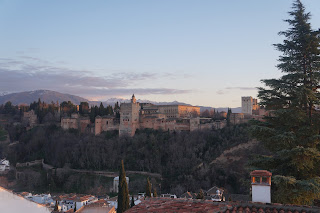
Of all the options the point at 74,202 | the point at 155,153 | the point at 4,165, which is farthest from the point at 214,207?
the point at 4,165

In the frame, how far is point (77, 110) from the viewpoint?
6166 centimetres

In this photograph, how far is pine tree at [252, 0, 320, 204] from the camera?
8164 millimetres

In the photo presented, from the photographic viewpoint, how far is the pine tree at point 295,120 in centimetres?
816

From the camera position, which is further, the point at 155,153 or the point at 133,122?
the point at 133,122

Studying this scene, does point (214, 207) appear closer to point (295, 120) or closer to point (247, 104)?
point (295, 120)

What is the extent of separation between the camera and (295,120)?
8.83 meters

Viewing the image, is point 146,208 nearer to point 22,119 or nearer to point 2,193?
point 2,193

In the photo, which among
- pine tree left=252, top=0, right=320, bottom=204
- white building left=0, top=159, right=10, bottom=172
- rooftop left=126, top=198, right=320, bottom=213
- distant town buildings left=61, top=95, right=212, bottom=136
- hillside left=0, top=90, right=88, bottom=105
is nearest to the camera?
rooftop left=126, top=198, right=320, bottom=213

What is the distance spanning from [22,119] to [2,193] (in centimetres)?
5809

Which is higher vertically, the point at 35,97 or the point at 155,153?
the point at 35,97

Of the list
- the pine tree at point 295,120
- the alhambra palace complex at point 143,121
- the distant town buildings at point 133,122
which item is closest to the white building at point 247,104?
the alhambra palace complex at point 143,121

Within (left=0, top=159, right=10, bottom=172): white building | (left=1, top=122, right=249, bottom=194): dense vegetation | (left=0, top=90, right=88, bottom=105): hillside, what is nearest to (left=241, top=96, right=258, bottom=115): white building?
(left=1, top=122, right=249, bottom=194): dense vegetation

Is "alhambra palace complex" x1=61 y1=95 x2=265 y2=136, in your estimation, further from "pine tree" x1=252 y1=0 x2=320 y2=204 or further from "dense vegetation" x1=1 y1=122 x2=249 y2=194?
"pine tree" x1=252 y1=0 x2=320 y2=204

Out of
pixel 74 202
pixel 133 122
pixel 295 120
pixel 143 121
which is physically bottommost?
pixel 74 202
